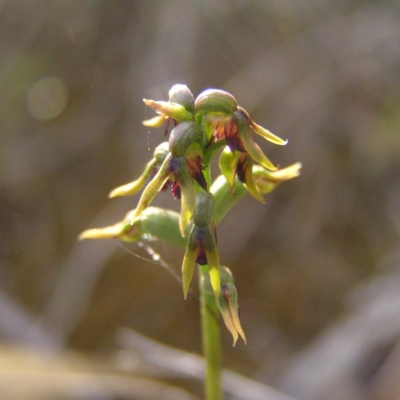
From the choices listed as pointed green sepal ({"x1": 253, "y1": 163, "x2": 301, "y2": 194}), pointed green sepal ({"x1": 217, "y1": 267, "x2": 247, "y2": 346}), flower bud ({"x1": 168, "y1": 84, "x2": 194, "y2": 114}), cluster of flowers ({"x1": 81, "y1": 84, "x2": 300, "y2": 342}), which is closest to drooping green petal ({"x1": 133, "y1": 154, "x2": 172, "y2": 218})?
cluster of flowers ({"x1": 81, "y1": 84, "x2": 300, "y2": 342})

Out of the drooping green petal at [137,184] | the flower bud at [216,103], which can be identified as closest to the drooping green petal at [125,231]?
the drooping green petal at [137,184]

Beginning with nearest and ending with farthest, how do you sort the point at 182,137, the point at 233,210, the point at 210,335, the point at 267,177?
the point at 182,137 < the point at 210,335 < the point at 267,177 < the point at 233,210

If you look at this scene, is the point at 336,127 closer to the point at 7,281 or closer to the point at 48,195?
the point at 48,195

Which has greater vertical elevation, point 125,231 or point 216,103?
point 216,103

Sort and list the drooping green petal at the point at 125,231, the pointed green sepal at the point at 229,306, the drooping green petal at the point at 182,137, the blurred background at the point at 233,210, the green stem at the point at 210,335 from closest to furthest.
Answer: the drooping green petal at the point at 182,137 → the pointed green sepal at the point at 229,306 → the green stem at the point at 210,335 → the drooping green petal at the point at 125,231 → the blurred background at the point at 233,210

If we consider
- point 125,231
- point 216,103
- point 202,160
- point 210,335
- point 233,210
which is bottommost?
point 210,335

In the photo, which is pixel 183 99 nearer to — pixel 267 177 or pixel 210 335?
pixel 267 177

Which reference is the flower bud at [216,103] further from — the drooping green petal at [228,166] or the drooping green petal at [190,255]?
the drooping green petal at [190,255]

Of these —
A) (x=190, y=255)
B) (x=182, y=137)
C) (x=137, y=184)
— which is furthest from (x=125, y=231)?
(x=182, y=137)
